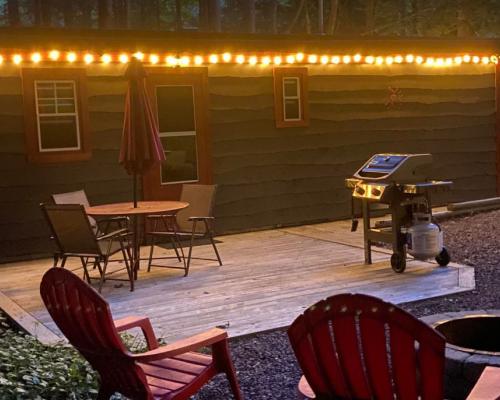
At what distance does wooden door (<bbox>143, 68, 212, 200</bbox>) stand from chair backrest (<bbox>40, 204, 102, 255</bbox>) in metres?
2.63

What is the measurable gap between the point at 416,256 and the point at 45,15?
710 inches

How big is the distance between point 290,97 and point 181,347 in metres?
6.96

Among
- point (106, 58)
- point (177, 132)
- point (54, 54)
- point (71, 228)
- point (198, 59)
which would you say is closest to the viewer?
point (71, 228)

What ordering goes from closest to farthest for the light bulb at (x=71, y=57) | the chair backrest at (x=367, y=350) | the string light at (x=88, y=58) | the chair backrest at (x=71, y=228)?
1. the chair backrest at (x=367, y=350)
2. the chair backrest at (x=71, y=228)
3. the light bulb at (x=71, y=57)
4. the string light at (x=88, y=58)

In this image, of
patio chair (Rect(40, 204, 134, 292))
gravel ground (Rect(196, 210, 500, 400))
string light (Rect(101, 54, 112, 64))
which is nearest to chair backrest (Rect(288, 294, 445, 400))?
gravel ground (Rect(196, 210, 500, 400))

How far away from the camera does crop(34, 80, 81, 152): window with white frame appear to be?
8047 mm

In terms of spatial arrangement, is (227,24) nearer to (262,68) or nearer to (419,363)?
(262,68)

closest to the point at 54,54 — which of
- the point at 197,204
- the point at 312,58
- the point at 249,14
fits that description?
the point at 197,204

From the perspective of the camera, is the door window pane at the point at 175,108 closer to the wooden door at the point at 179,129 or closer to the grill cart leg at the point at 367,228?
the wooden door at the point at 179,129

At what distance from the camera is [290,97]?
9.70 metres

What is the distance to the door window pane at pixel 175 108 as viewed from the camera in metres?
8.81

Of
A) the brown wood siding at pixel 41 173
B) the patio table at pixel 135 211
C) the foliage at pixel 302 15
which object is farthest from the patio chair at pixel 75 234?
the foliage at pixel 302 15

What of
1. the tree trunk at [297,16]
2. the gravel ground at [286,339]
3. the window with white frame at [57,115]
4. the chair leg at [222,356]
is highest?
the tree trunk at [297,16]

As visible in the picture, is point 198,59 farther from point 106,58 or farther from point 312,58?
point 312,58
